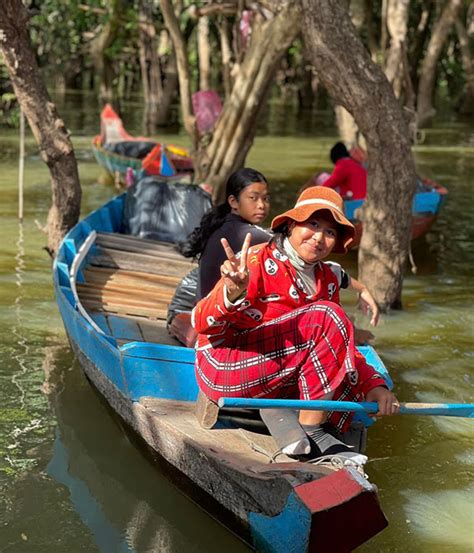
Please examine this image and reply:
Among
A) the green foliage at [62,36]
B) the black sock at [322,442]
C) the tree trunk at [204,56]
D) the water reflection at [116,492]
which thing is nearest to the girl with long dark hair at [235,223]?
the water reflection at [116,492]

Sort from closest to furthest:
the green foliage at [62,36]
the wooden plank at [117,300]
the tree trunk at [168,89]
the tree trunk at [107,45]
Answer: the wooden plank at [117,300]
the tree trunk at [107,45]
the tree trunk at [168,89]
the green foliage at [62,36]

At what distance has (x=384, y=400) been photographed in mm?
4562

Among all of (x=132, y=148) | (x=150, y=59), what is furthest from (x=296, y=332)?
(x=150, y=59)

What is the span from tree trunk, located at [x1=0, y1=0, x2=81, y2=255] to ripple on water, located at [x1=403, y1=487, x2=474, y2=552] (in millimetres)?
4966

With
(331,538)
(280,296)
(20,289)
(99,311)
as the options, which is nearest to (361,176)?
(20,289)

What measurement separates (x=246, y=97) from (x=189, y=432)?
21.5ft

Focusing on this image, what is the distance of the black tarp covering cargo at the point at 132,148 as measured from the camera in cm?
1495

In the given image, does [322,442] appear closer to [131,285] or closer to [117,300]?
[117,300]

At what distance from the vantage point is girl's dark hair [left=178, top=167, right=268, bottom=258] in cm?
559

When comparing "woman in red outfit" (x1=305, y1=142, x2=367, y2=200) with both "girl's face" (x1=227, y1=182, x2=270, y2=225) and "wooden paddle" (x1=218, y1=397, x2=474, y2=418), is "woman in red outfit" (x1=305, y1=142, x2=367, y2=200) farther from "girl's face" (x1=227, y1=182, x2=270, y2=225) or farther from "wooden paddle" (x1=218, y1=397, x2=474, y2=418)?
"wooden paddle" (x1=218, y1=397, x2=474, y2=418)

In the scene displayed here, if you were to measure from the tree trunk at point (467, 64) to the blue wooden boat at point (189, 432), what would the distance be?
1787 cm

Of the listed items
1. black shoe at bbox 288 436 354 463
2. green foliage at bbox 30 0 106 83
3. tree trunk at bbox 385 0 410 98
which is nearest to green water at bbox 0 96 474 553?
black shoe at bbox 288 436 354 463

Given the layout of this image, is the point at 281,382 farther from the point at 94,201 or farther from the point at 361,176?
the point at 94,201

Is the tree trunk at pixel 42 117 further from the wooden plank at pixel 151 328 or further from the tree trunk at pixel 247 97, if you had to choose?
the wooden plank at pixel 151 328
